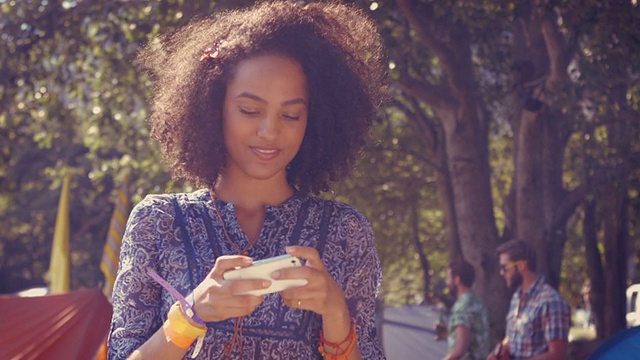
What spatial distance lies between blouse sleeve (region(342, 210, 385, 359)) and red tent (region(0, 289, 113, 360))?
3.51 meters

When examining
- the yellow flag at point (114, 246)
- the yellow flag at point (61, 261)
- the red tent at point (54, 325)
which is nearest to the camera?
the red tent at point (54, 325)

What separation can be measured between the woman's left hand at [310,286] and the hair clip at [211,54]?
0.64 m

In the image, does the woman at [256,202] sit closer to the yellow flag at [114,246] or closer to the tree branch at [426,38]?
the tree branch at [426,38]

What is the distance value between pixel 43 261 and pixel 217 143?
30004mm

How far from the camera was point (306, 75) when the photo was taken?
2617 mm

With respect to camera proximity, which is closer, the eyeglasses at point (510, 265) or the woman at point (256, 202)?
Answer: the woman at point (256, 202)

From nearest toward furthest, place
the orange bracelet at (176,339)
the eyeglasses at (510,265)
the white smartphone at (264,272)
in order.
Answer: the white smartphone at (264,272)
the orange bracelet at (176,339)
the eyeglasses at (510,265)

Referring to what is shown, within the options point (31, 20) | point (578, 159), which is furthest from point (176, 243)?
point (31, 20)

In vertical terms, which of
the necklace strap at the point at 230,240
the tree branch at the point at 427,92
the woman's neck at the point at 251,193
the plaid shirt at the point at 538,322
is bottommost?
the plaid shirt at the point at 538,322

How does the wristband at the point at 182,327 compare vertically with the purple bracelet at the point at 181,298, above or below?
below

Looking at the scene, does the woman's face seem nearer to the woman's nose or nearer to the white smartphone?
the woman's nose

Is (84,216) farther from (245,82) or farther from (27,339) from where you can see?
(245,82)

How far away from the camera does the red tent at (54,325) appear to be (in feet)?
19.0

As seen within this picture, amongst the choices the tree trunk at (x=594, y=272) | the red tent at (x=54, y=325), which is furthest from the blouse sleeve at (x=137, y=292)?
the tree trunk at (x=594, y=272)
